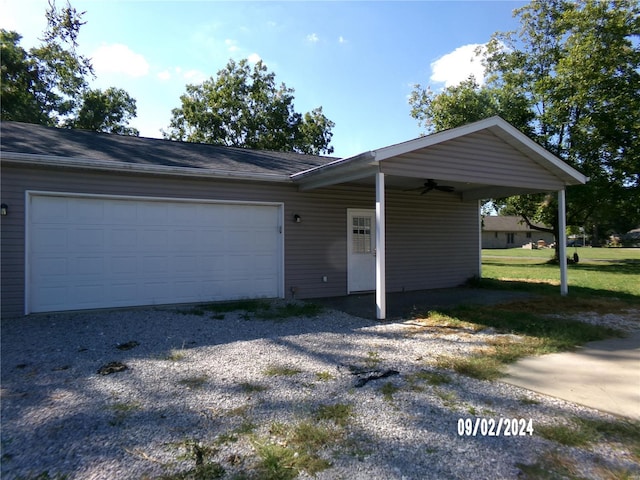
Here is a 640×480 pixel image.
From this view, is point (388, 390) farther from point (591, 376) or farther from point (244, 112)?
point (244, 112)

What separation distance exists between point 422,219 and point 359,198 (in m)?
2.07

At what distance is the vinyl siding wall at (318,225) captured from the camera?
6188 mm

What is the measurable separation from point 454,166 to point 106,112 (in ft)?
75.7

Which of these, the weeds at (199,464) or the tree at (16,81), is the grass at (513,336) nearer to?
the weeds at (199,464)

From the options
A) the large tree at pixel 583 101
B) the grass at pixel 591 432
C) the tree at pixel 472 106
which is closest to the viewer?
the grass at pixel 591 432

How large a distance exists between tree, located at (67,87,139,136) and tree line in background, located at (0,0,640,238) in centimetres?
6

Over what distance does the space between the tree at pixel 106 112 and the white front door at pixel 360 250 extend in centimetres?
1886

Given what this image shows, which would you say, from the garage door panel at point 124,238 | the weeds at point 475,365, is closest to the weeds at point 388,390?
the weeds at point 475,365

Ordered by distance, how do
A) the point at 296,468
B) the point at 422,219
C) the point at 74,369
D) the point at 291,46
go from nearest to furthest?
the point at 296,468, the point at 74,369, the point at 422,219, the point at 291,46

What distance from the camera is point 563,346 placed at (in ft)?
15.8

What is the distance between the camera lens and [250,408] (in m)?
3.07

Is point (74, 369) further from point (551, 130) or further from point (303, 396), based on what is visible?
point (551, 130)

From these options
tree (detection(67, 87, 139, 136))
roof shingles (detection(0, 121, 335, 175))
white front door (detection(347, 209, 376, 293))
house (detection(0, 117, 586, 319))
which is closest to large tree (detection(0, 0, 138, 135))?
tree (detection(67, 87, 139, 136))

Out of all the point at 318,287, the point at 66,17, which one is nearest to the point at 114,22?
the point at 66,17
